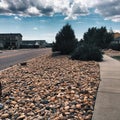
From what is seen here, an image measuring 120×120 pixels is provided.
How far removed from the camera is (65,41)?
35594 mm

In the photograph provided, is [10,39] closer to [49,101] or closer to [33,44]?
[33,44]

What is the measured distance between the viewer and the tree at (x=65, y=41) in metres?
34.5

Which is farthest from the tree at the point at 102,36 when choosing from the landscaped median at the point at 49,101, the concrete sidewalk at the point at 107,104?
the concrete sidewalk at the point at 107,104

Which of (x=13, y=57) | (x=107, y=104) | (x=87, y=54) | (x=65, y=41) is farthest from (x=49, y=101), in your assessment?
(x=65, y=41)

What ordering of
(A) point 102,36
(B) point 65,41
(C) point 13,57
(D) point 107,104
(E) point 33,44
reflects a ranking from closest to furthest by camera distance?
(D) point 107,104
(C) point 13,57
(B) point 65,41
(A) point 102,36
(E) point 33,44

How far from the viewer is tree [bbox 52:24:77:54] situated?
34.5 metres

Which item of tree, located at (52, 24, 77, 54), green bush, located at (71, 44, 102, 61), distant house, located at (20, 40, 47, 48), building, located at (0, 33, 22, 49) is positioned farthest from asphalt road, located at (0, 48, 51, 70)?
building, located at (0, 33, 22, 49)

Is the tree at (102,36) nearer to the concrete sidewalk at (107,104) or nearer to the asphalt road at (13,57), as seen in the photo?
the asphalt road at (13,57)

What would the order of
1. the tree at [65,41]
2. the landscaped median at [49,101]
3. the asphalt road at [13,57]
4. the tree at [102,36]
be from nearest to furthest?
the landscaped median at [49,101], the asphalt road at [13,57], the tree at [65,41], the tree at [102,36]

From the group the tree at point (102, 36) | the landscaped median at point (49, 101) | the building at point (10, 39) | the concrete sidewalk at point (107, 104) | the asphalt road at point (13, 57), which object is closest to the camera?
the concrete sidewalk at point (107, 104)

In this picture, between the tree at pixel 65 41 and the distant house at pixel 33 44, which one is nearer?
the tree at pixel 65 41

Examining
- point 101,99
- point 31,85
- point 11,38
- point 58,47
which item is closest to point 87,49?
point 58,47

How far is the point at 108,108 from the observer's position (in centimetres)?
647

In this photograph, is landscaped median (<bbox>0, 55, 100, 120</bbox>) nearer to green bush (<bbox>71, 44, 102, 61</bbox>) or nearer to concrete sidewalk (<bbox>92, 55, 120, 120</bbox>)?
concrete sidewalk (<bbox>92, 55, 120, 120</bbox>)
